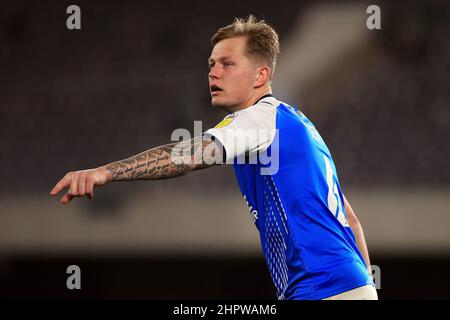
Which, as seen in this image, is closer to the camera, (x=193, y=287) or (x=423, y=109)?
(x=193, y=287)

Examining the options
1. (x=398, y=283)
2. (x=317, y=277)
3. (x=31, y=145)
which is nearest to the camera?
(x=317, y=277)

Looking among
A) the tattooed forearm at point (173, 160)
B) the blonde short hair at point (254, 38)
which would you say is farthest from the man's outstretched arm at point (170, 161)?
the blonde short hair at point (254, 38)

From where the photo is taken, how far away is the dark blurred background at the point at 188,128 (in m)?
9.16

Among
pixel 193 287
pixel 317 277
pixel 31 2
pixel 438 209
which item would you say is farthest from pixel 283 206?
pixel 31 2

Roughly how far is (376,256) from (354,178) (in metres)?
1.26

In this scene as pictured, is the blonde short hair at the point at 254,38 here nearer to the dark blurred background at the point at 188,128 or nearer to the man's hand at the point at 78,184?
the man's hand at the point at 78,184

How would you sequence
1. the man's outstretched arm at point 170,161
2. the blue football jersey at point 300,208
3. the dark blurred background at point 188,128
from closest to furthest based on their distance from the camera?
the man's outstretched arm at point 170,161 < the blue football jersey at point 300,208 < the dark blurred background at point 188,128

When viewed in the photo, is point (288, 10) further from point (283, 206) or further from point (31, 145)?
point (283, 206)

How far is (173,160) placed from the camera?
8.55ft

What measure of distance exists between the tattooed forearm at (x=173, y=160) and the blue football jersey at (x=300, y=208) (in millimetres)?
176

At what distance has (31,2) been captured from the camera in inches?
431

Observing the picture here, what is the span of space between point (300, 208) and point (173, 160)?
2.03 ft

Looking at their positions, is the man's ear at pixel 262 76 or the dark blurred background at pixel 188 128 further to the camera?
the dark blurred background at pixel 188 128

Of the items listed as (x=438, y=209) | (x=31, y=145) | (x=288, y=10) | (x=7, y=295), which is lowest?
(x=7, y=295)
